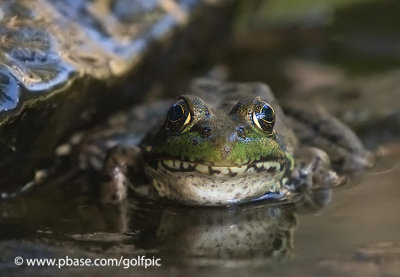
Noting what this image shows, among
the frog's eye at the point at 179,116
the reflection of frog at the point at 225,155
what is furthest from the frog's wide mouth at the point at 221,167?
the frog's eye at the point at 179,116

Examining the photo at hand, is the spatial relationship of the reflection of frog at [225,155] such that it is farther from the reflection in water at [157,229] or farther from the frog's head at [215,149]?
the reflection in water at [157,229]

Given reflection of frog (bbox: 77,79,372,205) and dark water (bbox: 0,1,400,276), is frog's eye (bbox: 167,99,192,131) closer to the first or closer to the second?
reflection of frog (bbox: 77,79,372,205)

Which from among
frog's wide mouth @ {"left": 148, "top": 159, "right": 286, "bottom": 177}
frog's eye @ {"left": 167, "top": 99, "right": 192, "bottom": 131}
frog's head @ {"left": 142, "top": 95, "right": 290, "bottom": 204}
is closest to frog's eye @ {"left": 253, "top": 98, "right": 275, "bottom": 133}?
frog's head @ {"left": 142, "top": 95, "right": 290, "bottom": 204}

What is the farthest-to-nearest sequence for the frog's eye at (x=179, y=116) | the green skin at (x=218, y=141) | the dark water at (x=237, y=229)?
the frog's eye at (x=179, y=116), the green skin at (x=218, y=141), the dark water at (x=237, y=229)

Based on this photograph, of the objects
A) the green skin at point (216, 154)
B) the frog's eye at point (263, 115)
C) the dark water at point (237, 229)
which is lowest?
the dark water at point (237, 229)

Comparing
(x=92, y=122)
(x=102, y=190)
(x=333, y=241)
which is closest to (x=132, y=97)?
(x=92, y=122)

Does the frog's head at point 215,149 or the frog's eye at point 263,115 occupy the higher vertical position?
the frog's eye at point 263,115

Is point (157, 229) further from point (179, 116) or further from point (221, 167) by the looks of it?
point (179, 116)

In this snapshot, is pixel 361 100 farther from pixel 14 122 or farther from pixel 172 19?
pixel 14 122
